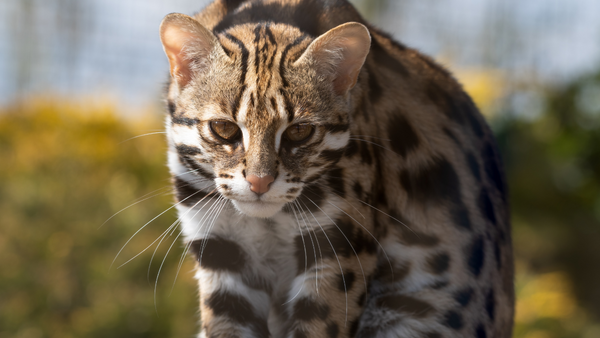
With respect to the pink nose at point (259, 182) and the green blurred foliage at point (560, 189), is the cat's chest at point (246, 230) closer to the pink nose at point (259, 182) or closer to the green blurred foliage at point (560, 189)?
the pink nose at point (259, 182)

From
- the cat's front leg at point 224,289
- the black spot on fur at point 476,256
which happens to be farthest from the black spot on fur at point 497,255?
the cat's front leg at point 224,289

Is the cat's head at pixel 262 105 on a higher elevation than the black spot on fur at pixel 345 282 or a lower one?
higher

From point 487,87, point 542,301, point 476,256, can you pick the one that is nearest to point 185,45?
point 476,256

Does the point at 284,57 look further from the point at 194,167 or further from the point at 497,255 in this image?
the point at 497,255

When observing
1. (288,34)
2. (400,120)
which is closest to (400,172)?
(400,120)

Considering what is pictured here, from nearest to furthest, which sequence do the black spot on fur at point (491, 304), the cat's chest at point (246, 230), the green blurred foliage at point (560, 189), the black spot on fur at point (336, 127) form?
1. the black spot on fur at point (336, 127)
2. the cat's chest at point (246, 230)
3. the black spot on fur at point (491, 304)
4. the green blurred foliage at point (560, 189)

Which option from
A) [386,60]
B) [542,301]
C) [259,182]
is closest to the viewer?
[259,182]

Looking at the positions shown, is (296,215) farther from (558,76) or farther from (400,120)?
(558,76)

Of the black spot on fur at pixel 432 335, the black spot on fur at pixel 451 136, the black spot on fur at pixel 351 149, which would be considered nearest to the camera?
the black spot on fur at pixel 351 149
